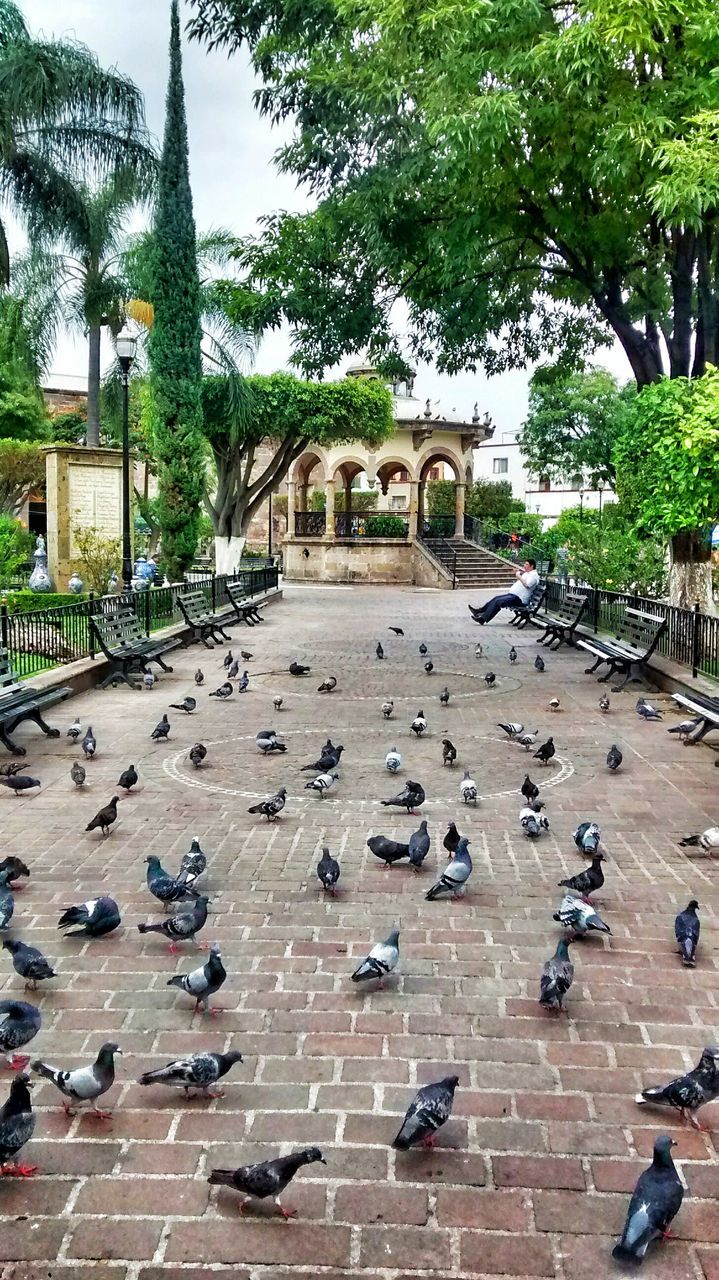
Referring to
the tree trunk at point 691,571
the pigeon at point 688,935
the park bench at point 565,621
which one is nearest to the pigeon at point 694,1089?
the pigeon at point 688,935

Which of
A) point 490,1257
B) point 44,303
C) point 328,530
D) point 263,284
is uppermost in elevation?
point 44,303

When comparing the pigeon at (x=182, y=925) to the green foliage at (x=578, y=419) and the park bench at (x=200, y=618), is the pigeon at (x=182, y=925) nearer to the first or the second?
the park bench at (x=200, y=618)

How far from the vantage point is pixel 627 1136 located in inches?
132

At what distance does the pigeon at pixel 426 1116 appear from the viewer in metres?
3.20

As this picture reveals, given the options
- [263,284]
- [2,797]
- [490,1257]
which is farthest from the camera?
[263,284]

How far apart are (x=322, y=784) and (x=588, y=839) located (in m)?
2.30

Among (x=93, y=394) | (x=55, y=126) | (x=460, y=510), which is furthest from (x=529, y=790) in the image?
(x=460, y=510)

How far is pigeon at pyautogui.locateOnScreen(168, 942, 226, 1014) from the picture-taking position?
162 inches

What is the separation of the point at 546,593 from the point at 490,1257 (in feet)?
67.4

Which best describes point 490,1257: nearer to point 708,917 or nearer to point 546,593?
point 708,917

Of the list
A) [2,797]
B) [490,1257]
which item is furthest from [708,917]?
[2,797]

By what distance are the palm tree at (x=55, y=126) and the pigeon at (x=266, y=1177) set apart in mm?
21355

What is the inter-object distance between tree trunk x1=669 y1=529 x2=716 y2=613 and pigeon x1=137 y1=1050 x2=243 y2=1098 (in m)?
12.2

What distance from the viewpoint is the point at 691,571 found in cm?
1453
